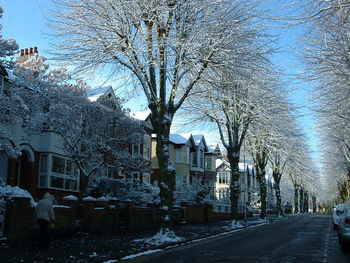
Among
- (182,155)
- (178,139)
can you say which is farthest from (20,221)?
(178,139)

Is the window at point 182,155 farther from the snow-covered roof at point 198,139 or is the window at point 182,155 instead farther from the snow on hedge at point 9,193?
the snow on hedge at point 9,193

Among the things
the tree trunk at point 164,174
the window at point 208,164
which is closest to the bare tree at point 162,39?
the tree trunk at point 164,174

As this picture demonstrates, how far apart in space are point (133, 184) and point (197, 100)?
652 cm

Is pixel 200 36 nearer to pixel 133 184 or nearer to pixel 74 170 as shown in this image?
pixel 133 184

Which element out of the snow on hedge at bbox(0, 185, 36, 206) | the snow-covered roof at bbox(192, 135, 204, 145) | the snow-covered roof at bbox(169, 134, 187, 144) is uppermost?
the snow-covered roof at bbox(192, 135, 204, 145)

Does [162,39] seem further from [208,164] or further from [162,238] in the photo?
[208,164]

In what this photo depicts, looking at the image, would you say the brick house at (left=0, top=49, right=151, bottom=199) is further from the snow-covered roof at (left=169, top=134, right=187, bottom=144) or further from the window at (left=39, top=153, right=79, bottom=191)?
the snow-covered roof at (left=169, top=134, right=187, bottom=144)

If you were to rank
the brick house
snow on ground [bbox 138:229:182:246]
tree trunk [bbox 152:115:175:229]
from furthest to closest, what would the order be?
the brick house → tree trunk [bbox 152:115:175:229] → snow on ground [bbox 138:229:182:246]

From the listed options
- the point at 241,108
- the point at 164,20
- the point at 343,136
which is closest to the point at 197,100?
the point at 241,108

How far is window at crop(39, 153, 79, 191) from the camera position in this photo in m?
22.7

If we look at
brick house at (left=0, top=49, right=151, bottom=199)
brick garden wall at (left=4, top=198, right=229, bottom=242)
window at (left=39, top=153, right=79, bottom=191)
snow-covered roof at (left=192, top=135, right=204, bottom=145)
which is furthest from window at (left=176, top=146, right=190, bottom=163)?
brick house at (left=0, top=49, right=151, bottom=199)

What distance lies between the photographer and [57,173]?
77.1 feet

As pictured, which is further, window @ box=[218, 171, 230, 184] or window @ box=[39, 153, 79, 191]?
window @ box=[218, 171, 230, 184]

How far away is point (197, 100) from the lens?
82.3 ft
